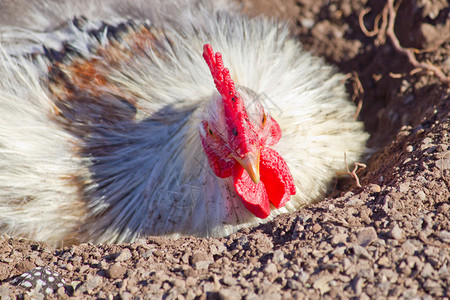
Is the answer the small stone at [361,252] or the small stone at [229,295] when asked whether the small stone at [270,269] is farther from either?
the small stone at [361,252]

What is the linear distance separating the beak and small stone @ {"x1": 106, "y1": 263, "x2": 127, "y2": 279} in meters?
0.88

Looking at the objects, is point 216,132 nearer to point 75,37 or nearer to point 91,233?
point 91,233

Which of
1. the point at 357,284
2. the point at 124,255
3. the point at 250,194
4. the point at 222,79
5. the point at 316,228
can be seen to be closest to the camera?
the point at 357,284

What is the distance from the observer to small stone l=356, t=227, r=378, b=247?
7.57 feet

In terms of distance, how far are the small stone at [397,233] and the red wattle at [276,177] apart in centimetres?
80

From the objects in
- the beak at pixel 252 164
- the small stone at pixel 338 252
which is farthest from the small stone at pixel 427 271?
the beak at pixel 252 164

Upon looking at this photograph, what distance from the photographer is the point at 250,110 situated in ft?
9.13

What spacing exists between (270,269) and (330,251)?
12.7 inches

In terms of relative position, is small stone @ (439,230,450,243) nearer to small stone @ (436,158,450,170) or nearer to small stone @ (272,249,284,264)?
small stone @ (436,158,450,170)

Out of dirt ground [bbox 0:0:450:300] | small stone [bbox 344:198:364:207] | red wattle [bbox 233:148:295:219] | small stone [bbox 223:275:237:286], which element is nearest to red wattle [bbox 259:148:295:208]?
red wattle [bbox 233:148:295:219]

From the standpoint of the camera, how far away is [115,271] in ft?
8.09

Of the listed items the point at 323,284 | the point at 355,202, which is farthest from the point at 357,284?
the point at 355,202

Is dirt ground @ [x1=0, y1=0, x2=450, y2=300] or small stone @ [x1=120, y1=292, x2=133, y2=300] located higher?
small stone @ [x1=120, y1=292, x2=133, y2=300]

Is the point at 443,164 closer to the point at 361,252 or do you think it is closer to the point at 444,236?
the point at 444,236
